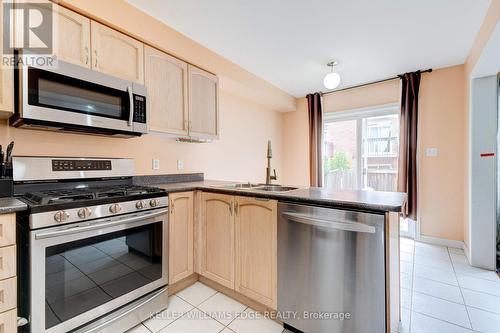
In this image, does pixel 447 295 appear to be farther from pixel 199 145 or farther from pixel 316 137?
pixel 199 145

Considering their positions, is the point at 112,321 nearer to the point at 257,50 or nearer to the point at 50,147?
the point at 50,147

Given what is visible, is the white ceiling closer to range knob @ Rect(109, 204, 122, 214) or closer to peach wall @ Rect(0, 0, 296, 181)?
peach wall @ Rect(0, 0, 296, 181)

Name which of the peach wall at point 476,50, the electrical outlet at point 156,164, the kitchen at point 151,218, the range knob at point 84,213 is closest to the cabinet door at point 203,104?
the kitchen at point 151,218

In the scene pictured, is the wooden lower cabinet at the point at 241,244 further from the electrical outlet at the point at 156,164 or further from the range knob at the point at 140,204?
the electrical outlet at the point at 156,164

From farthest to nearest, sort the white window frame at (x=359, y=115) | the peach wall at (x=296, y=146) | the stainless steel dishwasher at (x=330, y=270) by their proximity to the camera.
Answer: the peach wall at (x=296, y=146), the white window frame at (x=359, y=115), the stainless steel dishwasher at (x=330, y=270)

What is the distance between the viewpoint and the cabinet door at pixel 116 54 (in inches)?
66.6

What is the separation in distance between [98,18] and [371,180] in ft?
13.3

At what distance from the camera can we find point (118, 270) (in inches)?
59.3

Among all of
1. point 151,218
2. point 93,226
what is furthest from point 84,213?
point 151,218

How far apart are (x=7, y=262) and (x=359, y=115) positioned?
4332 millimetres

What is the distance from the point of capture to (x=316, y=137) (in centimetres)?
409

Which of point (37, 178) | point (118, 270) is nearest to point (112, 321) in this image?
point (118, 270)

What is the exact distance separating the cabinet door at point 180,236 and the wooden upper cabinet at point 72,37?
1.22 meters

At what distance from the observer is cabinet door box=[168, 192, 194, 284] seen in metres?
1.90
